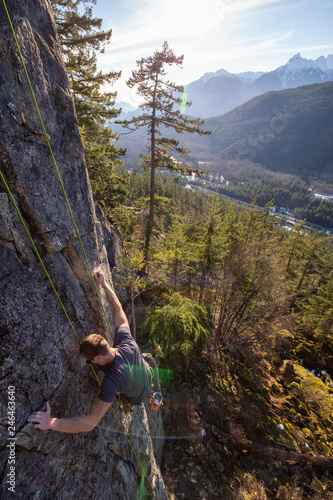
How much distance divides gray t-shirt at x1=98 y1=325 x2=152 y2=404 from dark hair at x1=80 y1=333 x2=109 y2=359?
14.2 inches

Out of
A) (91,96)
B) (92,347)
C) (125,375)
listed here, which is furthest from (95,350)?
(91,96)

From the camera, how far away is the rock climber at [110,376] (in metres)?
3.04

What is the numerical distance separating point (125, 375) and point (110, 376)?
0.95ft

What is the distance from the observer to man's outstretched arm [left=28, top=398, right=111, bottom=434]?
113 inches

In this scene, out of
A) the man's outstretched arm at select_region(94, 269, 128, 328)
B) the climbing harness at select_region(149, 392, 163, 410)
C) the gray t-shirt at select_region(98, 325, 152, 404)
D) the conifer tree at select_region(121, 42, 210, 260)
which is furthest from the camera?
the conifer tree at select_region(121, 42, 210, 260)

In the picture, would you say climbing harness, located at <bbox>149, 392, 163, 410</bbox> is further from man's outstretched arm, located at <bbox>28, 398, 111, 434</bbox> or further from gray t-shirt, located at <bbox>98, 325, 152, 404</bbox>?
man's outstretched arm, located at <bbox>28, 398, 111, 434</bbox>

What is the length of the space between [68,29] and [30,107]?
27.4 ft

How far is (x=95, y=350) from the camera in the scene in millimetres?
3348

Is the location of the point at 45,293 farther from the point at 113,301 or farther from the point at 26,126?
the point at 26,126

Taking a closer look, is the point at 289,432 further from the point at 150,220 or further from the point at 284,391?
the point at 150,220

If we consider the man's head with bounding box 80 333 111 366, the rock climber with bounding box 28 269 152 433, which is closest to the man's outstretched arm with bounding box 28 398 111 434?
the rock climber with bounding box 28 269 152 433

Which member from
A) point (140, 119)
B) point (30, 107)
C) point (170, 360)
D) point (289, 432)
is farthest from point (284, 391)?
point (140, 119)

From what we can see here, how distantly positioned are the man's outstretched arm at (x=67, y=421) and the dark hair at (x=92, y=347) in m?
0.73

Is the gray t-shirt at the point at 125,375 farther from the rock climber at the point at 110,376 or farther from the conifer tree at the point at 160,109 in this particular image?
the conifer tree at the point at 160,109
